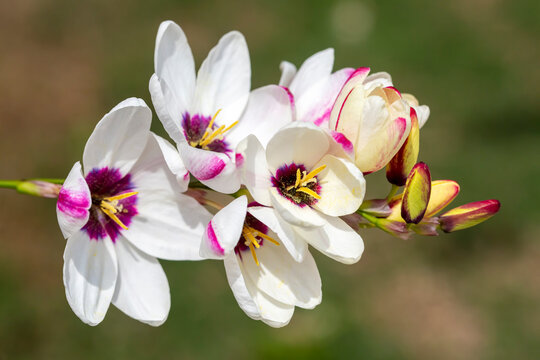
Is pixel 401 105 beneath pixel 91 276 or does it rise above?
above

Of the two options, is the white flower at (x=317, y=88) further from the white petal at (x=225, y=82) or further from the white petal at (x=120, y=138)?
the white petal at (x=120, y=138)

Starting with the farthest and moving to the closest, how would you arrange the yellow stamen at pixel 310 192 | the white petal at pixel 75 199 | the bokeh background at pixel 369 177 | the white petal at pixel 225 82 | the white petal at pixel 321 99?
the bokeh background at pixel 369 177
the white petal at pixel 225 82
the white petal at pixel 321 99
the yellow stamen at pixel 310 192
the white petal at pixel 75 199

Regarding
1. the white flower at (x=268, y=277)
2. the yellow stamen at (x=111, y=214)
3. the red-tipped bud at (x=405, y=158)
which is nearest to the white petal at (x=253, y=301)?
the white flower at (x=268, y=277)

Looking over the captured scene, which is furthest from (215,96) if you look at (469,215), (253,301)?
(469,215)

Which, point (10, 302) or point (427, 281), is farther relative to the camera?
point (427, 281)

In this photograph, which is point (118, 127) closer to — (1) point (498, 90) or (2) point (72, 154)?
(2) point (72, 154)

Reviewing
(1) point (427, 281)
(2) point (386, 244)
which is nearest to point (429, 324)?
(1) point (427, 281)
